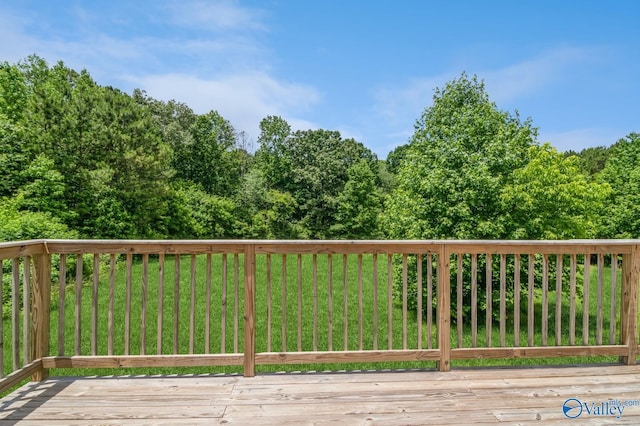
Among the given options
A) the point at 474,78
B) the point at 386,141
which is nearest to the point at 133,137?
the point at 474,78

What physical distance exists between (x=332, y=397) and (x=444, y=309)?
115 cm

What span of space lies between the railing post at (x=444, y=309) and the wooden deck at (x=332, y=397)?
0.12 metres

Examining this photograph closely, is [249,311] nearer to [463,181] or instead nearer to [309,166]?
[463,181]

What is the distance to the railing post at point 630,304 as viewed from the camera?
10.2 feet

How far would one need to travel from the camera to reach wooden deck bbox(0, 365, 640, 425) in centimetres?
222

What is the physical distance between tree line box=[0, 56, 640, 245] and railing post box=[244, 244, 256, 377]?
5492mm

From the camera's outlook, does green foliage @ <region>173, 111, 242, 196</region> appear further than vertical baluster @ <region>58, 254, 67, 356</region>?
Yes

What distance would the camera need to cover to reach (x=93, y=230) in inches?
612

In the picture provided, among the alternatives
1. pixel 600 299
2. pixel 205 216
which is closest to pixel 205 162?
pixel 205 216

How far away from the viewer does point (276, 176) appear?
86.3 feet

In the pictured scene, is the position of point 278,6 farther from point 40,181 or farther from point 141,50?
point 40,181

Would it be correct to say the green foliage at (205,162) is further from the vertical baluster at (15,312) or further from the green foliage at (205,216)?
the vertical baluster at (15,312)

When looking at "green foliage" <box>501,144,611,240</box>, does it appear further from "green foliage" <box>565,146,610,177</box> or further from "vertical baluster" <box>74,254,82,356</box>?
"green foliage" <box>565,146,610,177</box>

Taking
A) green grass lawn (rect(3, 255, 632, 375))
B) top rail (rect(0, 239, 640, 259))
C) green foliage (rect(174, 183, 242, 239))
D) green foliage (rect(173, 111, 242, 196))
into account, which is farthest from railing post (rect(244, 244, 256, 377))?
green foliage (rect(173, 111, 242, 196))
